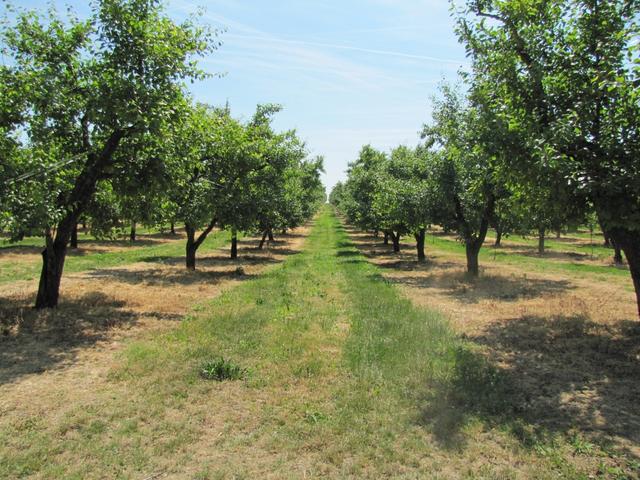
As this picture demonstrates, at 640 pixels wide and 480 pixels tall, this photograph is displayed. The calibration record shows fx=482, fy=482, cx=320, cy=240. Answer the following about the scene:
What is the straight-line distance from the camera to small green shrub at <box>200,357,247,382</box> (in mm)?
8156

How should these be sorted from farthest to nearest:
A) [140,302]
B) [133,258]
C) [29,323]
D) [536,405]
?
[133,258], [140,302], [29,323], [536,405]

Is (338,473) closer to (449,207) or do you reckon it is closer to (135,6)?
(135,6)

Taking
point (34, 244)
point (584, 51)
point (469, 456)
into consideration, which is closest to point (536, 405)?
point (469, 456)

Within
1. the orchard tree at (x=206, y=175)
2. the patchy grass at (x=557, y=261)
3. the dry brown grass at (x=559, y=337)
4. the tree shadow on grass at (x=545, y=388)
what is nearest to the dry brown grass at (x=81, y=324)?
the orchard tree at (x=206, y=175)

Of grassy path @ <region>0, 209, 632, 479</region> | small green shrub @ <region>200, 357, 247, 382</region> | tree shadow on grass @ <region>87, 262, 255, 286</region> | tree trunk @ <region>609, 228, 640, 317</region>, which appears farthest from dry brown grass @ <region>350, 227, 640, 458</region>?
tree shadow on grass @ <region>87, 262, 255, 286</region>

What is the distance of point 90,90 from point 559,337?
1255cm

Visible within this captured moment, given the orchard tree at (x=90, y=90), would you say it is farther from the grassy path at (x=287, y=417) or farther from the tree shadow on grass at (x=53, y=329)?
the grassy path at (x=287, y=417)

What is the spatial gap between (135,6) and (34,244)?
27507 mm

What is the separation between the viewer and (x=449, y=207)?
2127 cm

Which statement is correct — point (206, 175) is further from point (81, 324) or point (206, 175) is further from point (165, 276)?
point (81, 324)

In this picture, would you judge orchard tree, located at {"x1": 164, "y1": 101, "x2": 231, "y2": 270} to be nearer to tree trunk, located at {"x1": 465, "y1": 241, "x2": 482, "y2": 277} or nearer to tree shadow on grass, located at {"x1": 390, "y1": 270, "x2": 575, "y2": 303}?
tree shadow on grass, located at {"x1": 390, "y1": 270, "x2": 575, "y2": 303}

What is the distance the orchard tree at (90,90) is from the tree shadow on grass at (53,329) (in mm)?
968

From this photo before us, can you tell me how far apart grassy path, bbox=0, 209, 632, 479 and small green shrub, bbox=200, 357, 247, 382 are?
122mm

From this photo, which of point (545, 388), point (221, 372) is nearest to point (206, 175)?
point (221, 372)
